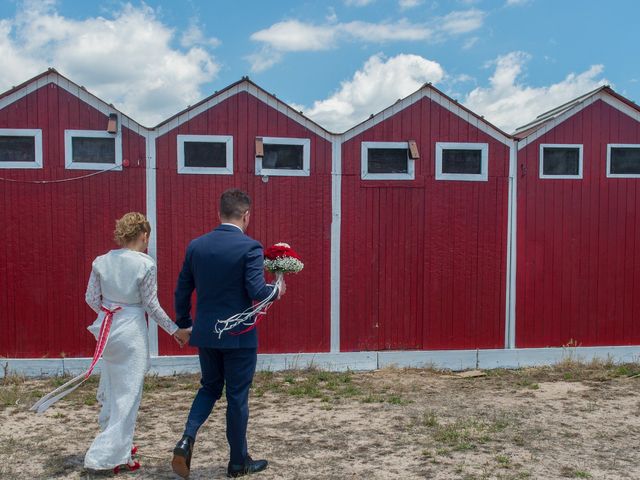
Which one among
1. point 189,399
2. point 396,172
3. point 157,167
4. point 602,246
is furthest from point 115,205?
point 602,246

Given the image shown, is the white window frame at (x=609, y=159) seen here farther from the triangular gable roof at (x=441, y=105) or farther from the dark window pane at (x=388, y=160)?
the dark window pane at (x=388, y=160)

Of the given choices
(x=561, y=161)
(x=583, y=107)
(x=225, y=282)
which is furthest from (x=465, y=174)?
(x=225, y=282)

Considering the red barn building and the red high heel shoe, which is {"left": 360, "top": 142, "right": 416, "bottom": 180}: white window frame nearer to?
the red barn building

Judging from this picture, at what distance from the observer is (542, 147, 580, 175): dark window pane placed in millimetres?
7633

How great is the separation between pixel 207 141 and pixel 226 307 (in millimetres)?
3759

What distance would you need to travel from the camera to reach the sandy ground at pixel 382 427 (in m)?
4.25

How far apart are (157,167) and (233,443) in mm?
4047

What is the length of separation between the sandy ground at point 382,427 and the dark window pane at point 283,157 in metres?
2.48

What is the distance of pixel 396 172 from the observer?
24.3 ft

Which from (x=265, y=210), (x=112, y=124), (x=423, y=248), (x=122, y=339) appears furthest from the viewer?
(x=423, y=248)

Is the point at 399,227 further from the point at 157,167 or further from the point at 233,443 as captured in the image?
the point at 233,443

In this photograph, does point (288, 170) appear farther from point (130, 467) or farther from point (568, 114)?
point (130, 467)

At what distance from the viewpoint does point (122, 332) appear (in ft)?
13.3

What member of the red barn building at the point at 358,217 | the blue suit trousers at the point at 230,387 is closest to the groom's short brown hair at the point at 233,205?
the blue suit trousers at the point at 230,387
